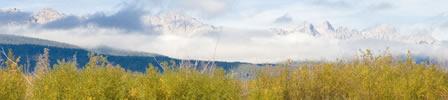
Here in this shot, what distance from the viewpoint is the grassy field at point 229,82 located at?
48.6m

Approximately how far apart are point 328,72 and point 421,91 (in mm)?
7090

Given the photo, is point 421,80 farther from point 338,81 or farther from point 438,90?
point 338,81

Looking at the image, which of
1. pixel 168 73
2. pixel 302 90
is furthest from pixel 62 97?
pixel 302 90

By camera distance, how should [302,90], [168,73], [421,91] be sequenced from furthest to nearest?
[302,90]
[421,91]
[168,73]

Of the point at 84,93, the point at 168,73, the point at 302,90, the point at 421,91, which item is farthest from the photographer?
the point at 302,90

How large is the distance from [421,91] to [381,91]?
2876 mm

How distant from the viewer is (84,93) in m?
47.5

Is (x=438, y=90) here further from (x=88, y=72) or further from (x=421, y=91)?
(x=88, y=72)

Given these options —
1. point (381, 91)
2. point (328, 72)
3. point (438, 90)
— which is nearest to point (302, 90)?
point (328, 72)

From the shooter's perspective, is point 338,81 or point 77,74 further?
point 338,81

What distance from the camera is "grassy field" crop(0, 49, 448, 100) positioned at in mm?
48625

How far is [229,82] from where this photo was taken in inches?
2061

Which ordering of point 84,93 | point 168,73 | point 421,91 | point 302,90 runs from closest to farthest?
point 84,93
point 168,73
point 421,91
point 302,90

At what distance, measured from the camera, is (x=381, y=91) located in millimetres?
55125
